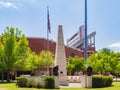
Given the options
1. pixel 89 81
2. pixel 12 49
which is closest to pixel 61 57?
pixel 89 81

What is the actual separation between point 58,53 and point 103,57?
2663cm

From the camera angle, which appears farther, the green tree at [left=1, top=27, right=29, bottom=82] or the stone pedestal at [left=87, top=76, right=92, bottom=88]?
the green tree at [left=1, top=27, right=29, bottom=82]

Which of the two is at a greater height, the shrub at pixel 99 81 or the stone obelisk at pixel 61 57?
the stone obelisk at pixel 61 57

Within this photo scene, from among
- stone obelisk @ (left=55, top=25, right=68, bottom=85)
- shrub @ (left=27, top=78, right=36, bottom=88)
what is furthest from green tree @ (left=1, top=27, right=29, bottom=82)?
shrub @ (left=27, top=78, right=36, bottom=88)

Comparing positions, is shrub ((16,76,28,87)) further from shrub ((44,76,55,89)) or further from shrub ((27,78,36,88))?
shrub ((44,76,55,89))

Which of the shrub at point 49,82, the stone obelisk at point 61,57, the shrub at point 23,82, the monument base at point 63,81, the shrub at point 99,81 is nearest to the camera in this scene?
the shrub at point 49,82

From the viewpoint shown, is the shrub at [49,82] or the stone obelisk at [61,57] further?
the stone obelisk at [61,57]

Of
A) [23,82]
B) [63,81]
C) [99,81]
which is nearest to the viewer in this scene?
[99,81]

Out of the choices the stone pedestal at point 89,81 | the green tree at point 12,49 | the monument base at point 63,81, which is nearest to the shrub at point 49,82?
the stone pedestal at point 89,81

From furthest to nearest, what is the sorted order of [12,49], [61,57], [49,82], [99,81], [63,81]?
[12,49]
[61,57]
[63,81]
[99,81]
[49,82]

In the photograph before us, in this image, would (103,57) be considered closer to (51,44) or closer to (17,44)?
(17,44)

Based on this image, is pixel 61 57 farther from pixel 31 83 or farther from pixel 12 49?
pixel 12 49

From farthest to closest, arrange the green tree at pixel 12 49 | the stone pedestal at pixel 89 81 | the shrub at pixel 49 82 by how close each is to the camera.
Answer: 1. the green tree at pixel 12 49
2. the stone pedestal at pixel 89 81
3. the shrub at pixel 49 82

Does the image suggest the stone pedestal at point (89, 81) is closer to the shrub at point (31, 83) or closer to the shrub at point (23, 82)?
the shrub at point (31, 83)
